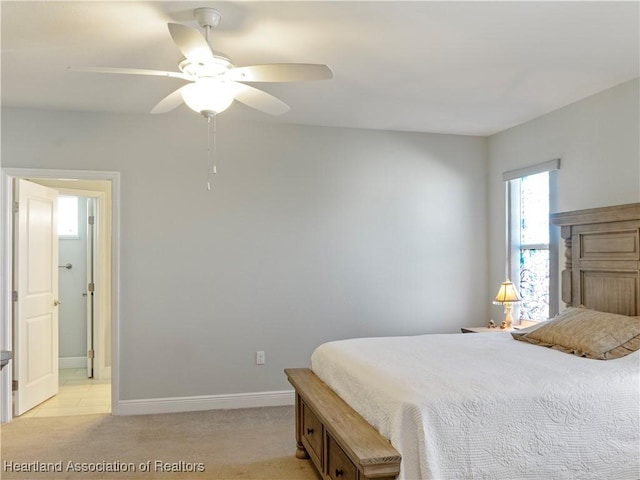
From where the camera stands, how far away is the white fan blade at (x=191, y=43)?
2.00m

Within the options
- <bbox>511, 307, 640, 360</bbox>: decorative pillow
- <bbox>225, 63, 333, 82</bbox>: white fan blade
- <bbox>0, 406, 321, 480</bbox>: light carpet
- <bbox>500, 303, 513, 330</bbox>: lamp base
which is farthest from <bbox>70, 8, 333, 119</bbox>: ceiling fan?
<bbox>500, 303, 513, 330</bbox>: lamp base

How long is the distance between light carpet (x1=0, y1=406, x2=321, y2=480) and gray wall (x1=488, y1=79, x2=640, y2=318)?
2.66 meters

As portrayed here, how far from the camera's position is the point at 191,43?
2.10 meters

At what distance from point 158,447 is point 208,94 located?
243 centimetres

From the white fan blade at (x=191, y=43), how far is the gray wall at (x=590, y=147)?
284 cm

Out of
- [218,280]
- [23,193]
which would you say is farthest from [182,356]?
[23,193]

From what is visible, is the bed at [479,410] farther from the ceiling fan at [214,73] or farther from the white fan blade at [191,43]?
the white fan blade at [191,43]

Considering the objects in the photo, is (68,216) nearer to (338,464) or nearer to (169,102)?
(169,102)

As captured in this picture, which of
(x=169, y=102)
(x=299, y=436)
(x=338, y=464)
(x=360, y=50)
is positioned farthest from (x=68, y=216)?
(x=338, y=464)

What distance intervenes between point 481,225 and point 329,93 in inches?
88.9

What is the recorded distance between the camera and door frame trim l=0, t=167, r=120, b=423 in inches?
157

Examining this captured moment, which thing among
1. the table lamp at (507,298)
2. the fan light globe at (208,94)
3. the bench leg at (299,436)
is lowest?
the bench leg at (299,436)

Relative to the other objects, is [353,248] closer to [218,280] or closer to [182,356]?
[218,280]

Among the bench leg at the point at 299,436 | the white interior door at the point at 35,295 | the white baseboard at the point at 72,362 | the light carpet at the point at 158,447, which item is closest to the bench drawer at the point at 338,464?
the light carpet at the point at 158,447
